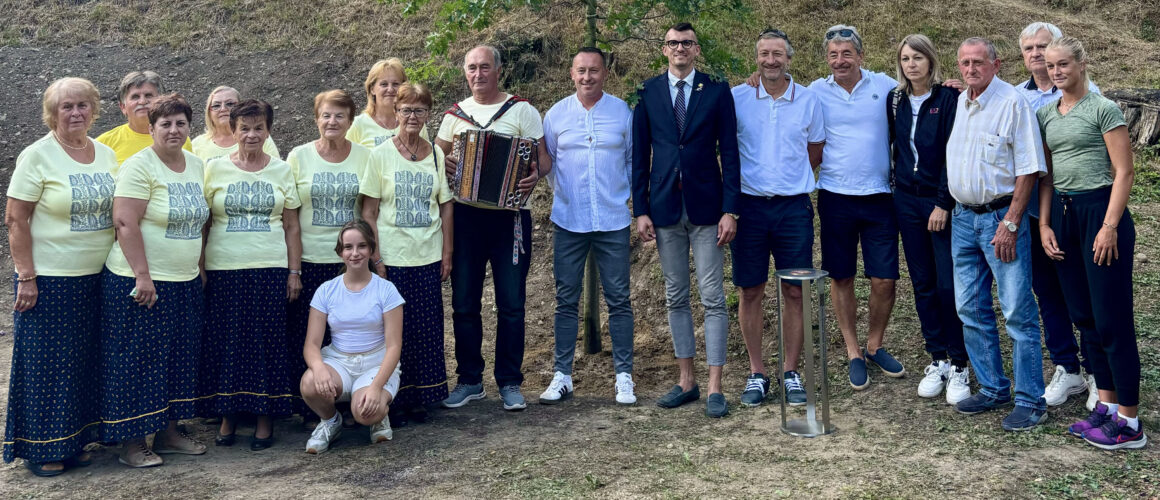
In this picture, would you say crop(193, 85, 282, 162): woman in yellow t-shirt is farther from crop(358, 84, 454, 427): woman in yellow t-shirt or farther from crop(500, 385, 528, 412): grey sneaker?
crop(500, 385, 528, 412): grey sneaker

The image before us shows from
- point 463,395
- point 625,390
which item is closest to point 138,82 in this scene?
point 463,395

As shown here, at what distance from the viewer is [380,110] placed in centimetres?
564

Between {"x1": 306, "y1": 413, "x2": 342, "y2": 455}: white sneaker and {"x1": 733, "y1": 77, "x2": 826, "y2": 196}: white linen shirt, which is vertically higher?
{"x1": 733, "y1": 77, "x2": 826, "y2": 196}: white linen shirt

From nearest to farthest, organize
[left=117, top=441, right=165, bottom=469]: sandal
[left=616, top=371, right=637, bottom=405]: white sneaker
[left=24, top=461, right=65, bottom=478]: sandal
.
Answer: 1. [left=24, top=461, right=65, bottom=478]: sandal
2. [left=117, top=441, right=165, bottom=469]: sandal
3. [left=616, top=371, right=637, bottom=405]: white sneaker

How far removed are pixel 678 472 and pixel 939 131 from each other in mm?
2273

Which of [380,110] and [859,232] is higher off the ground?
[380,110]

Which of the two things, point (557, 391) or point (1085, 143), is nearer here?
point (1085, 143)

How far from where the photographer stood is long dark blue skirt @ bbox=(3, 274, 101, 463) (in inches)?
178

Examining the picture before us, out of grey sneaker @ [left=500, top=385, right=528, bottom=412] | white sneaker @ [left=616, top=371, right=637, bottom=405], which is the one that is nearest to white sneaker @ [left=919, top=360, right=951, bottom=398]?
white sneaker @ [left=616, top=371, right=637, bottom=405]

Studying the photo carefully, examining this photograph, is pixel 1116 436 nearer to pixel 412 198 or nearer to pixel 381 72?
pixel 412 198

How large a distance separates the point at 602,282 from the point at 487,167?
0.95 meters

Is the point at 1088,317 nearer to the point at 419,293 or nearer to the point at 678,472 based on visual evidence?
the point at 678,472

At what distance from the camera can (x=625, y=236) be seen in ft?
18.0

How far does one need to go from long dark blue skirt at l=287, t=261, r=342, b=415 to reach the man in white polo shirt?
222 centimetres
